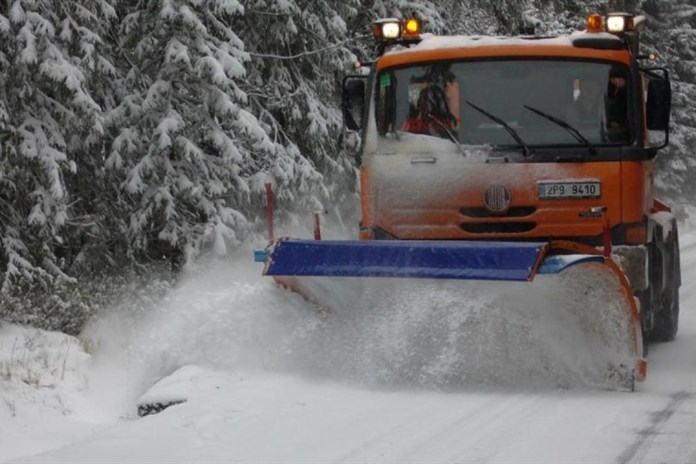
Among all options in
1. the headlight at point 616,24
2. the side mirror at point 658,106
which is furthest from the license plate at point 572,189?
the headlight at point 616,24

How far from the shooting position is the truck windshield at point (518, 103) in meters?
7.76

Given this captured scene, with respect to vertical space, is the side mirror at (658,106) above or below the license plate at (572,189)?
above

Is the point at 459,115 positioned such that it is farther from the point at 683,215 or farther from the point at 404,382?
the point at 683,215

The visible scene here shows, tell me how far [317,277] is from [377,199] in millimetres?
1084

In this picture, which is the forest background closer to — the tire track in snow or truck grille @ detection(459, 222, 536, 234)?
truck grille @ detection(459, 222, 536, 234)

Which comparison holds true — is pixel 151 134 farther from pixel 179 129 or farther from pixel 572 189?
pixel 572 189

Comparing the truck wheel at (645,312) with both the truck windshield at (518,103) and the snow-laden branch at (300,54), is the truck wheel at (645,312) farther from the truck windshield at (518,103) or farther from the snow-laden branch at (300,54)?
the snow-laden branch at (300,54)

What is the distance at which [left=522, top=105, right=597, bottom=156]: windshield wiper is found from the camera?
7.66 m

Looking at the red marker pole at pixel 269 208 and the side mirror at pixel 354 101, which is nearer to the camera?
the red marker pole at pixel 269 208

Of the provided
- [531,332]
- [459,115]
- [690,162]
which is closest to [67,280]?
[459,115]

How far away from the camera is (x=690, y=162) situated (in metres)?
34.1

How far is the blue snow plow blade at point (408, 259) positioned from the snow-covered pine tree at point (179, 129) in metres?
4.89

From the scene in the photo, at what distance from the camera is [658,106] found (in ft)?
26.0

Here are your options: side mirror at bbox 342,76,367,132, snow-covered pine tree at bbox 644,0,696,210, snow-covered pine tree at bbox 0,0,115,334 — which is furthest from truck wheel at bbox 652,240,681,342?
snow-covered pine tree at bbox 644,0,696,210
